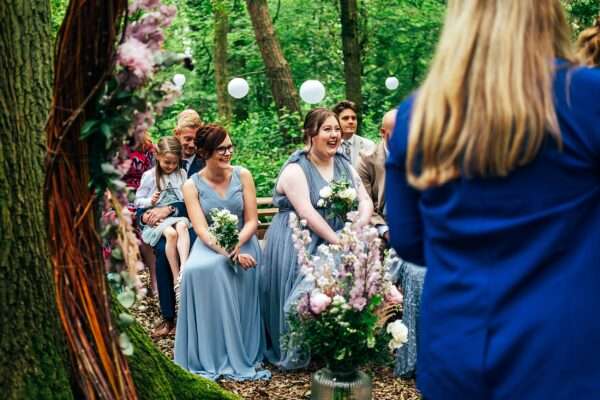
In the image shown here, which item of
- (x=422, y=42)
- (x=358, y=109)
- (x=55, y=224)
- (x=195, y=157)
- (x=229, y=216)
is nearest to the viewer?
(x=55, y=224)

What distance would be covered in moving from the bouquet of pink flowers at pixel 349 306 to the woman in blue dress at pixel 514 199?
3.11 meters

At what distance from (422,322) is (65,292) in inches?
44.4

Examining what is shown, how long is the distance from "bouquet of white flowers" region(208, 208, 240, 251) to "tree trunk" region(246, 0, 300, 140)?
686 centimetres

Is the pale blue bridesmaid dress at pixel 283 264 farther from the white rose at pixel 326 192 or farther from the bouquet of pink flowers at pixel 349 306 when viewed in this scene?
the bouquet of pink flowers at pixel 349 306

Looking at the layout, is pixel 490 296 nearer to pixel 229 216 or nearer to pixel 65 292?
pixel 65 292

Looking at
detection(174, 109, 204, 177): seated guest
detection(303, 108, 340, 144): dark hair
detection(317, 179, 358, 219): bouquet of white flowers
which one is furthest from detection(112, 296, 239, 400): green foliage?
detection(174, 109, 204, 177): seated guest

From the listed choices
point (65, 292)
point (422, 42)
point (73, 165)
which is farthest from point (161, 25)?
point (422, 42)

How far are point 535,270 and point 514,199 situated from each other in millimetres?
147

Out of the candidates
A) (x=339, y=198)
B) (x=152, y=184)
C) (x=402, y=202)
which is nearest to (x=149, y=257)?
(x=152, y=184)

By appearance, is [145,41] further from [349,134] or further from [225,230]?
[349,134]

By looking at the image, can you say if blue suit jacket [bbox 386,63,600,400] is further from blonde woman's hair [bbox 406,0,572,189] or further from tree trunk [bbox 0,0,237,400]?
tree trunk [bbox 0,0,237,400]

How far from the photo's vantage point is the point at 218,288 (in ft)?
20.6

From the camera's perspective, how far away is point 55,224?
249 cm

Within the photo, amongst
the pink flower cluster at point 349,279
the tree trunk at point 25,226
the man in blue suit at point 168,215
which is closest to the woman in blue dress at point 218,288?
the man in blue suit at point 168,215
